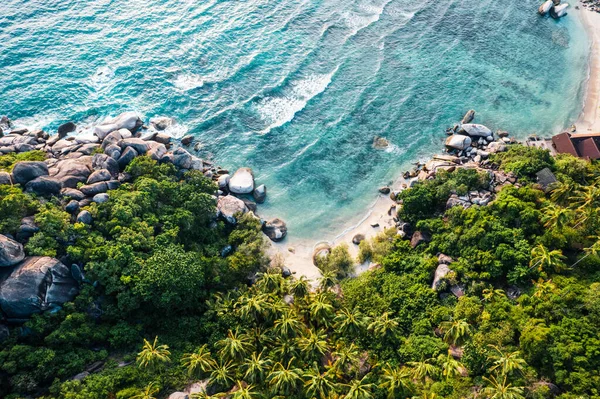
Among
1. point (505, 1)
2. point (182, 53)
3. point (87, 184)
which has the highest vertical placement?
point (505, 1)

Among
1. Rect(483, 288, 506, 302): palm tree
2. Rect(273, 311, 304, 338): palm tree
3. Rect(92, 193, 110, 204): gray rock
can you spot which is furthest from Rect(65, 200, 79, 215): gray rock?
Rect(483, 288, 506, 302): palm tree

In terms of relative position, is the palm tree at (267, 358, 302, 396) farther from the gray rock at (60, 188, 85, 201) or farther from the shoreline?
the gray rock at (60, 188, 85, 201)

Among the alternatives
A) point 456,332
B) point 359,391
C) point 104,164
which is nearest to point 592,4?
point 456,332

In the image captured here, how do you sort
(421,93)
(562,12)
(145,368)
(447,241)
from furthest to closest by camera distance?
1. (562,12)
2. (421,93)
3. (447,241)
4. (145,368)

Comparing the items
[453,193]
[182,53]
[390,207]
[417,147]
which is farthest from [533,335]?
[182,53]

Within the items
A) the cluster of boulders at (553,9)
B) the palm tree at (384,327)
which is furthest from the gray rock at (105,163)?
the cluster of boulders at (553,9)

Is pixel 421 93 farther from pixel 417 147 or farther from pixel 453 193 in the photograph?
pixel 453 193
